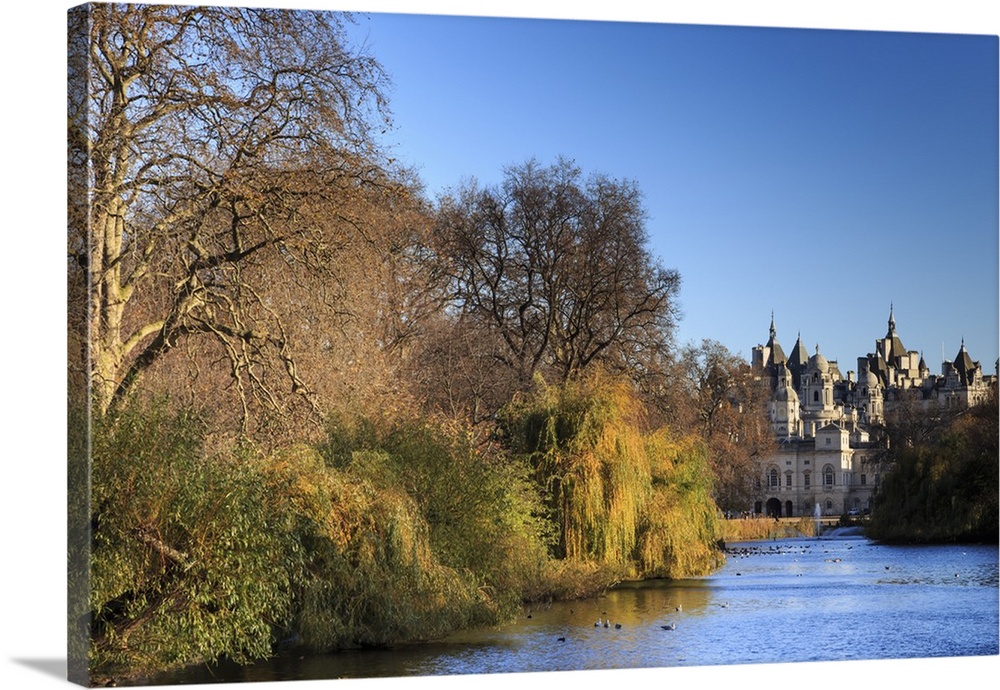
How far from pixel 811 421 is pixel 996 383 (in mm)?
1638

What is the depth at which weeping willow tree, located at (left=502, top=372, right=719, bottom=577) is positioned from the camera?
1516 cm

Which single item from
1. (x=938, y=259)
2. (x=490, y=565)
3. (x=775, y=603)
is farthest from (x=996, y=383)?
(x=490, y=565)

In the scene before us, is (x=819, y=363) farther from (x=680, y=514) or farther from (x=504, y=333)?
(x=680, y=514)

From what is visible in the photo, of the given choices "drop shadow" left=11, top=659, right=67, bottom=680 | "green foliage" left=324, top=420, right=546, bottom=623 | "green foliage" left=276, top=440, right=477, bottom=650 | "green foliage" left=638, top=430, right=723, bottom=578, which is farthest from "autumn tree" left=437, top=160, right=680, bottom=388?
"drop shadow" left=11, top=659, right=67, bottom=680

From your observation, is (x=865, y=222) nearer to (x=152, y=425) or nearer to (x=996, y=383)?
(x=996, y=383)

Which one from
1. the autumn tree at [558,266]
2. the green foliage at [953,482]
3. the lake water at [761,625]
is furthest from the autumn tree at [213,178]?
the green foliage at [953,482]

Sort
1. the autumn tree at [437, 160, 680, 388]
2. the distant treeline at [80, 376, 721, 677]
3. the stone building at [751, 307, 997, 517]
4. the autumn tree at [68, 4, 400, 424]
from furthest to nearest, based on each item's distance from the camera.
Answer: the autumn tree at [437, 160, 680, 388]
the stone building at [751, 307, 997, 517]
the autumn tree at [68, 4, 400, 424]
the distant treeline at [80, 376, 721, 677]

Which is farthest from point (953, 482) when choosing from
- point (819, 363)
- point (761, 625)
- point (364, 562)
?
point (364, 562)

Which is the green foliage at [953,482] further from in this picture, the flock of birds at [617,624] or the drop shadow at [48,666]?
the drop shadow at [48,666]

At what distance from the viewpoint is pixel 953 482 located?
1355 cm

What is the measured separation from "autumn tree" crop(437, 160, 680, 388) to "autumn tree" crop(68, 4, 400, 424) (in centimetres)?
147

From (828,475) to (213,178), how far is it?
621cm

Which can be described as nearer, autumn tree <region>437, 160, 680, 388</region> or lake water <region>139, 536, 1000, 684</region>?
lake water <region>139, 536, 1000, 684</region>

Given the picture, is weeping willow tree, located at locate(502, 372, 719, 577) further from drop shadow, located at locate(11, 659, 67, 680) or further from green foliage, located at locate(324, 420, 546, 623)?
drop shadow, located at locate(11, 659, 67, 680)
